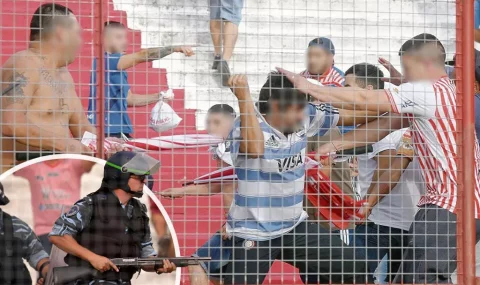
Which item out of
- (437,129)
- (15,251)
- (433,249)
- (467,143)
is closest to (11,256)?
(15,251)

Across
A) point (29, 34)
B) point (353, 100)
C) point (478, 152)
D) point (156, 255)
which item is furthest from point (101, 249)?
point (478, 152)

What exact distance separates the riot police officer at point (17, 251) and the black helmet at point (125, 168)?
1.68ft

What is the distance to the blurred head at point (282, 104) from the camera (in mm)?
6781

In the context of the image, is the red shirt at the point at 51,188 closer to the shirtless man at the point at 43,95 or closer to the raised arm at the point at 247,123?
the shirtless man at the point at 43,95

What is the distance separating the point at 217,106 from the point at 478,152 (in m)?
1.71

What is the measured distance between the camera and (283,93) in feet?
22.3

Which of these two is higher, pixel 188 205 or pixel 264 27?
pixel 264 27

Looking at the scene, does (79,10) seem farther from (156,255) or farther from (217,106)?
(156,255)

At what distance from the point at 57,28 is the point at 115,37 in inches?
13.4

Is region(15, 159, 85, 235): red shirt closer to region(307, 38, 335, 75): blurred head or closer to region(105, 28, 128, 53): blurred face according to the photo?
region(105, 28, 128, 53): blurred face

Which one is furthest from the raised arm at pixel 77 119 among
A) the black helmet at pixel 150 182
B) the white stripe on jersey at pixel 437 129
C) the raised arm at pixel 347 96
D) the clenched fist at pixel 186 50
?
the white stripe on jersey at pixel 437 129

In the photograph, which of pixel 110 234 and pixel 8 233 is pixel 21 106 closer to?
pixel 8 233

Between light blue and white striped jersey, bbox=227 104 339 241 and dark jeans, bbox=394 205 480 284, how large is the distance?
0.70 m

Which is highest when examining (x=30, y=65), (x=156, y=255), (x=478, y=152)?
(x=30, y=65)
